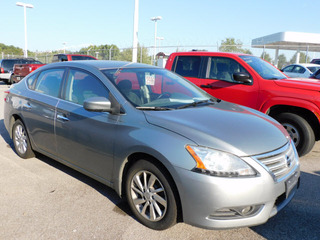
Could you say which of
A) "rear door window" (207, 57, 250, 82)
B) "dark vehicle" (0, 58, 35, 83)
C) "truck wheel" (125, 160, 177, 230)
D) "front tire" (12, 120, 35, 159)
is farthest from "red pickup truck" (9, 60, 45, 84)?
"truck wheel" (125, 160, 177, 230)

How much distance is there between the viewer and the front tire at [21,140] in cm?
451

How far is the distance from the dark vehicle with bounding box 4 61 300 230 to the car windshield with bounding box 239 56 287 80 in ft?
6.87

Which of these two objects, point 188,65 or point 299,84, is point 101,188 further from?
point 299,84

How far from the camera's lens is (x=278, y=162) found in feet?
8.61

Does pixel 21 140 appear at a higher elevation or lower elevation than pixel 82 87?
lower

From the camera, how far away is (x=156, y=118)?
2.83 m

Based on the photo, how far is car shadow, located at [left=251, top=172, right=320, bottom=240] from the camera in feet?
9.11

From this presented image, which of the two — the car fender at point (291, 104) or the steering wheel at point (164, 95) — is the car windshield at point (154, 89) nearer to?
the steering wheel at point (164, 95)

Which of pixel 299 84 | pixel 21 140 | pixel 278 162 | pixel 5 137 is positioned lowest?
pixel 5 137

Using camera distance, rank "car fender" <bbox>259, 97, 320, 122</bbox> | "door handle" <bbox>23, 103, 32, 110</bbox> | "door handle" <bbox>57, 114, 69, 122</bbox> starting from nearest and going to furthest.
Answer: "door handle" <bbox>57, 114, 69, 122</bbox>, "door handle" <bbox>23, 103, 32, 110</bbox>, "car fender" <bbox>259, 97, 320, 122</bbox>

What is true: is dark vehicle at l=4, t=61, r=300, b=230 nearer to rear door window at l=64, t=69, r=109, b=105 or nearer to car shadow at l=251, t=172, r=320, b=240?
rear door window at l=64, t=69, r=109, b=105

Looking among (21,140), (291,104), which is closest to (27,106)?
(21,140)

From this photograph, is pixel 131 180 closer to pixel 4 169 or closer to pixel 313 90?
pixel 4 169

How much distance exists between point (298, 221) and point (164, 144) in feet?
5.50
